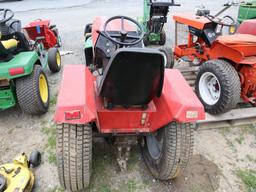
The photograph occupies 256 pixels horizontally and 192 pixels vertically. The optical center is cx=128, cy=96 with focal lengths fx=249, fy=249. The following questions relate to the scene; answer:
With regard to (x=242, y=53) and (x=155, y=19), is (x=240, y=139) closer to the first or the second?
(x=242, y=53)

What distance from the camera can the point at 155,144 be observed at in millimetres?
2408

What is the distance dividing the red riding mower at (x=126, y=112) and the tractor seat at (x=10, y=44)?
1.18m

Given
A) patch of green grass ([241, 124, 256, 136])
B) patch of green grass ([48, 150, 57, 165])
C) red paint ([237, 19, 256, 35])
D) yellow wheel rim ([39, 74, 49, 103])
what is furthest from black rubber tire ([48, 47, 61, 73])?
patch of green grass ([241, 124, 256, 136])

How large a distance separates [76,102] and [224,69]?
185 cm

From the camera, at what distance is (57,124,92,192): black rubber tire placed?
1.82m

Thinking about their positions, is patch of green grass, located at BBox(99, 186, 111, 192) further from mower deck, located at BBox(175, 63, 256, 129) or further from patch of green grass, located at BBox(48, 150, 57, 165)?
mower deck, located at BBox(175, 63, 256, 129)

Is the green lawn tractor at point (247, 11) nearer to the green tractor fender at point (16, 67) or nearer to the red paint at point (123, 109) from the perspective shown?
the red paint at point (123, 109)

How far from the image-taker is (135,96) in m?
1.84

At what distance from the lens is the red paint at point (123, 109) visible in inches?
69.2

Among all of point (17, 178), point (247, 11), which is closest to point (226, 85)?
point (17, 178)

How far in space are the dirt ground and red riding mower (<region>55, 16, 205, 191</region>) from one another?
151 millimetres

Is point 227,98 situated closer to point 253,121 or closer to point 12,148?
point 253,121

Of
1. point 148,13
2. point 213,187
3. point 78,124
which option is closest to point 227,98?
point 213,187

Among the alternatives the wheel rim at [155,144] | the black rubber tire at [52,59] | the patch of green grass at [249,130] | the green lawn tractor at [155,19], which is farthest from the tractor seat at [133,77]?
the green lawn tractor at [155,19]
